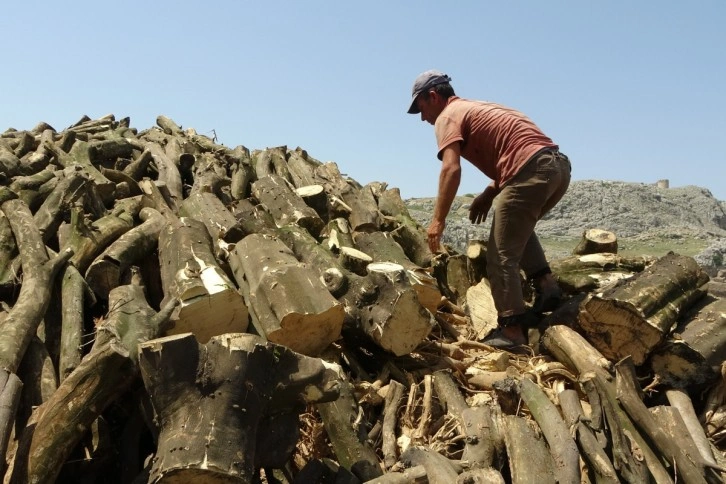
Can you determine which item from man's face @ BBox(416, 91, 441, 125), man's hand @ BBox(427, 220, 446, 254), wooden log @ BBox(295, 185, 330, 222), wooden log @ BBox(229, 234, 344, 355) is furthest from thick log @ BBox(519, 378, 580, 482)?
wooden log @ BBox(295, 185, 330, 222)

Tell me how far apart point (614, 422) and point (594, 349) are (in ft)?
3.30

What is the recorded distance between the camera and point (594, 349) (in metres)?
5.30

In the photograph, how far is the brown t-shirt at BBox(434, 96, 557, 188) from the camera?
5941mm

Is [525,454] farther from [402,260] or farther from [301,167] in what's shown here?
[301,167]

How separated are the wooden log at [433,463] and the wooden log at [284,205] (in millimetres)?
3302

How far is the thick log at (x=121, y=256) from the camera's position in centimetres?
546

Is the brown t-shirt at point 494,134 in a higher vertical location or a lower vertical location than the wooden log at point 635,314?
higher

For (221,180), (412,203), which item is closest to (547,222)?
(412,203)

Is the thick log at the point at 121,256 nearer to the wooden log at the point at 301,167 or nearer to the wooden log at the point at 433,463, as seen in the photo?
the wooden log at the point at 433,463

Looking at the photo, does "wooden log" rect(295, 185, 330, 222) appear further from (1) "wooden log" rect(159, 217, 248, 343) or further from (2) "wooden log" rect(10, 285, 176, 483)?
(2) "wooden log" rect(10, 285, 176, 483)

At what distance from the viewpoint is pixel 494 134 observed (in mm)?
6004

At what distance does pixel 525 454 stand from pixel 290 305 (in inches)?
70.6

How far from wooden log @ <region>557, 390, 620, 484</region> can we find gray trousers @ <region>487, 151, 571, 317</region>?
1397 mm

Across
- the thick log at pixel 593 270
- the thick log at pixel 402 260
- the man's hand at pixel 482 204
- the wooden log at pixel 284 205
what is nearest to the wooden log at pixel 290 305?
the thick log at pixel 402 260
